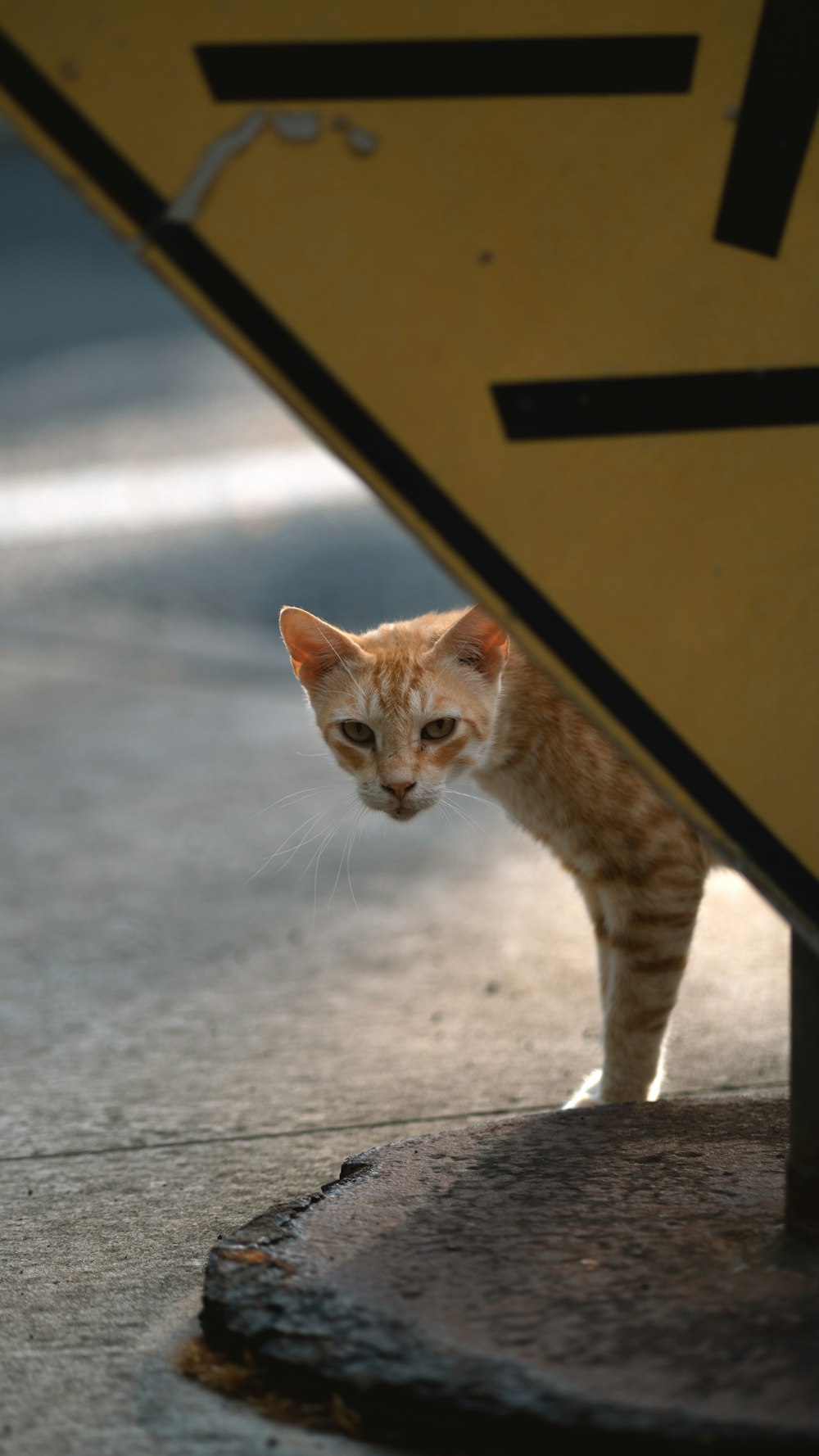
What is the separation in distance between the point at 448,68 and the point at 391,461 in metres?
0.39

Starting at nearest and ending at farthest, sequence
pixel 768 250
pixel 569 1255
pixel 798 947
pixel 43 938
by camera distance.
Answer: pixel 768 250
pixel 798 947
pixel 569 1255
pixel 43 938

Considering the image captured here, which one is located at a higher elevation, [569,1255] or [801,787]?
[801,787]

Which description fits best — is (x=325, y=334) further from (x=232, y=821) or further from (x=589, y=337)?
(x=232, y=821)

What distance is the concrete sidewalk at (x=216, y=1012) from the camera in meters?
→ 2.08

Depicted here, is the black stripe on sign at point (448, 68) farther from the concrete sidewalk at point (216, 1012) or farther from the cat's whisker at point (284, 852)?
the cat's whisker at point (284, 852)

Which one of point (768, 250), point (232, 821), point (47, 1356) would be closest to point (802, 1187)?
point (47, 1356)

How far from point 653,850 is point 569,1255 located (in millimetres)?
1105

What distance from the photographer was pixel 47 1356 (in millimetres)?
1951

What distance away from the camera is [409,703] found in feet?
9.83

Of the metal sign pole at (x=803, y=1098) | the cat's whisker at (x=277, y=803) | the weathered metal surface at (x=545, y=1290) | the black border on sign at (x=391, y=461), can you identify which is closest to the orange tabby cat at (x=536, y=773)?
the weathered metal surface at (x=545, y=1290)

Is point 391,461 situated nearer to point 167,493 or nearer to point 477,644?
point 477,644

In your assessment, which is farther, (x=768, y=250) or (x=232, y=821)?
(x=232, y=821)

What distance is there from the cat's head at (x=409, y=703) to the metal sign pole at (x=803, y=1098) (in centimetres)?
129

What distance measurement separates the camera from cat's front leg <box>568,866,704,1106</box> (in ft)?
9.34
